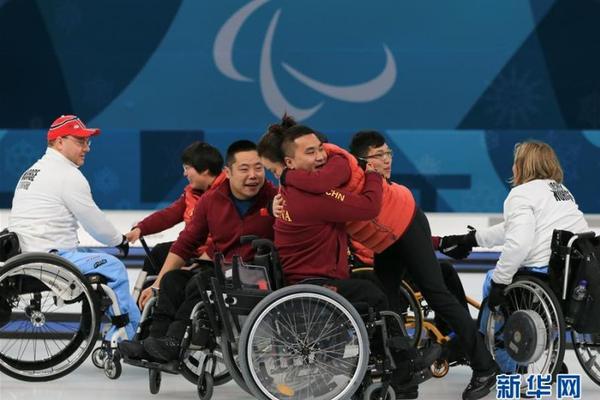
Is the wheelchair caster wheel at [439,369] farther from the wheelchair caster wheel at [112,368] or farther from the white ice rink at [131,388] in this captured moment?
the wheelchair caster wheel at [112,368]

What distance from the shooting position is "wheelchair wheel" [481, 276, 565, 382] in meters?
4.45

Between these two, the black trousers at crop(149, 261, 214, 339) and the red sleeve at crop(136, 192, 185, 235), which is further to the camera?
the red sleeve at crop(136, 192, 185, 235)

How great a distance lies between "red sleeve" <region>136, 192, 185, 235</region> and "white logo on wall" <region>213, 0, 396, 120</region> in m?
6.14

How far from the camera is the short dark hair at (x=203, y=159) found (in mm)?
5328

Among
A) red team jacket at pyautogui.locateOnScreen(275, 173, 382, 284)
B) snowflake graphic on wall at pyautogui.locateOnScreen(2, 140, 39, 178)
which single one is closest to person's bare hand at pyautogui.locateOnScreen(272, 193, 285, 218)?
red team jacket at pyautogui.locateOnScreen(275, 173, 382, 284)

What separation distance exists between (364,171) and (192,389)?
1.19 meters

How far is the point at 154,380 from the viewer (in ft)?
15.4

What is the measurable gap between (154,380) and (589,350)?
1730 millimetres

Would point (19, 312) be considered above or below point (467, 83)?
below

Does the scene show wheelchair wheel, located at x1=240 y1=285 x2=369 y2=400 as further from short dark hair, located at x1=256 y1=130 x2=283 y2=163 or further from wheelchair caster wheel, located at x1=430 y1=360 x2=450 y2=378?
wheelchair caster wheel, located at x1=430 y1=360 x2=450 y2=378

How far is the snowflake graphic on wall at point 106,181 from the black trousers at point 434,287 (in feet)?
23.1

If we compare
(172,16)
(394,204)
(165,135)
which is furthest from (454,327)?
(172,16)

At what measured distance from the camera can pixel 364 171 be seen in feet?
14.4

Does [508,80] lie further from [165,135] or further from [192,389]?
[192,389]
